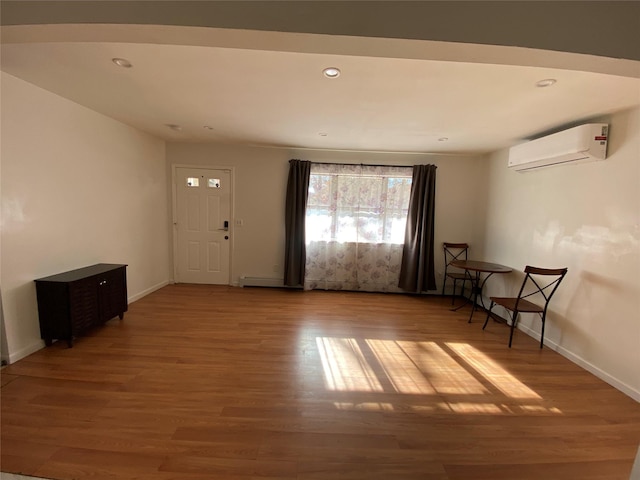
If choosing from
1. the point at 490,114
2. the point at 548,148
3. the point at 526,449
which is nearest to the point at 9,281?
the point at 526,449

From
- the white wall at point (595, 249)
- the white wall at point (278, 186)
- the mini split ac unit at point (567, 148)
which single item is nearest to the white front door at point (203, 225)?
the white wall at point (278, 186)

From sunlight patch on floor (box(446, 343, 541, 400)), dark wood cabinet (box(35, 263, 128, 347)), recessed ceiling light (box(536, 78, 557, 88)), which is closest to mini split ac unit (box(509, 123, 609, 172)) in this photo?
recessed ceiling light (box(536, 78, 557, 88))

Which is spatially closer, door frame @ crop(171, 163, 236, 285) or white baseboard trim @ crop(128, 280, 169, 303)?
white baseboard trim @ crop(128, 280, 169, 303)

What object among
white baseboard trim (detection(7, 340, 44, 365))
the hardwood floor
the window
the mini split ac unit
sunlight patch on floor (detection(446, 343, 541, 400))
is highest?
the mini split ac unit

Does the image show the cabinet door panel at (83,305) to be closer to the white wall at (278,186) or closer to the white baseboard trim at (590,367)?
the white wall at (278,186)

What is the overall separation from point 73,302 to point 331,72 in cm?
300

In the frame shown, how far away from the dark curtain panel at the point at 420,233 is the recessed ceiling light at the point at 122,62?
3.87 metres

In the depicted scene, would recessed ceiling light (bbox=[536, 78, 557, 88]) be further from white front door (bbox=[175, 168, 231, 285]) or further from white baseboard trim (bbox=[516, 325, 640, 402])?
white front door (bbox=[175, 168, 231, 285])

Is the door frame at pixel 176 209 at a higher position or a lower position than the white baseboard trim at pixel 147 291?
higher

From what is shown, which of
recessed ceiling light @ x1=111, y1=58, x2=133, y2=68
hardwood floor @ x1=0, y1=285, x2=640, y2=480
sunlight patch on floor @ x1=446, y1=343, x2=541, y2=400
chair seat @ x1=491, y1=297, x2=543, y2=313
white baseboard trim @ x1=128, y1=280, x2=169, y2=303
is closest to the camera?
hardwood floor @ x1=0, y1=285, x2=640, y2=480

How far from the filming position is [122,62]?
1.92m

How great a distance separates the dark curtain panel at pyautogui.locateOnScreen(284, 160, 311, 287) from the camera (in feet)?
14.9

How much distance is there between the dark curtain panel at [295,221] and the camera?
14.9 ft

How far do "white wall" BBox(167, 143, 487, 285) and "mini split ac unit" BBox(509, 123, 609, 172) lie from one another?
1.31m
